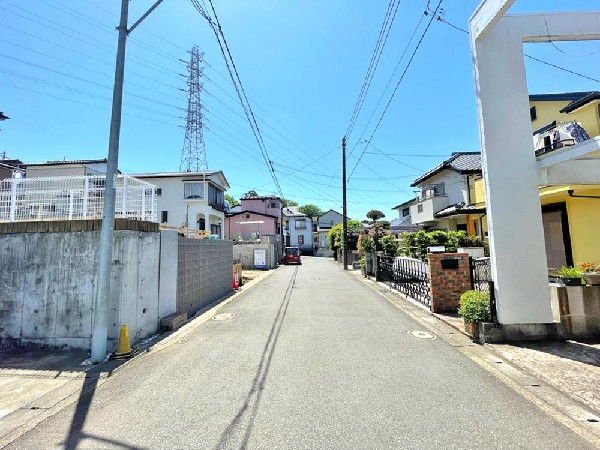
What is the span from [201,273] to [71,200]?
13.8 ft

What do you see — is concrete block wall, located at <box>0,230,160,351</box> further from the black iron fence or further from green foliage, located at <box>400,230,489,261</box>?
green foliage, located at <box>400,230,489,261</box>

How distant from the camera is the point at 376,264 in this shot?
15.4 metres

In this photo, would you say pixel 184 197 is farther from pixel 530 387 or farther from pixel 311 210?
pixel 311 210

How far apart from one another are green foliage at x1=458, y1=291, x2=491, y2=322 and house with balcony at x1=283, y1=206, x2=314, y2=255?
44829mm

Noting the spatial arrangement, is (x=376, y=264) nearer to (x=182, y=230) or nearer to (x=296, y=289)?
(x=296, y=289)

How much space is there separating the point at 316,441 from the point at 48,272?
553cm

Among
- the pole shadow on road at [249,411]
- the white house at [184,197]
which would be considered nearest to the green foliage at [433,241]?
the pole shadow on road at [249,411]

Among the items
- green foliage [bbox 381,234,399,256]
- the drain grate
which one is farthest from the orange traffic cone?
green foliage [bbox 381,234,399,256]

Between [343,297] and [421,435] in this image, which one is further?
[343,297]

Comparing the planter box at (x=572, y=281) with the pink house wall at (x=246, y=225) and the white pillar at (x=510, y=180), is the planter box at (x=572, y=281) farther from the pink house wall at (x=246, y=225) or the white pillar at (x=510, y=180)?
the pink house wall at (x=246, y=225)

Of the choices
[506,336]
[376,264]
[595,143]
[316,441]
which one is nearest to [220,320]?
[316,441]

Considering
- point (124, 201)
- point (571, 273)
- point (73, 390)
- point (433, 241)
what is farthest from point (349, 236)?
point (73, 390)

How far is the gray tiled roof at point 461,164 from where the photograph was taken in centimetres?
1631

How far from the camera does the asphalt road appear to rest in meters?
2.69
